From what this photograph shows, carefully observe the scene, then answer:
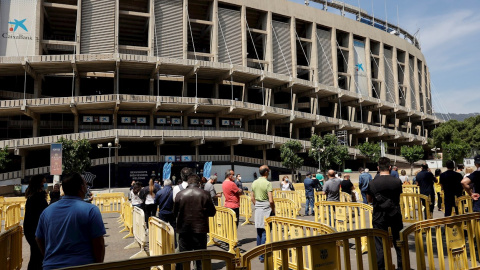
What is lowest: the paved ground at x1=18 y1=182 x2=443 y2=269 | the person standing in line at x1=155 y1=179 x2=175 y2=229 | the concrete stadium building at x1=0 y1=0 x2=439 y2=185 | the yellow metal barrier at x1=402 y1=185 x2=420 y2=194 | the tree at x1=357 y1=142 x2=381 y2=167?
the paved ground at x1=18 y1=182 x2=443 y2=269

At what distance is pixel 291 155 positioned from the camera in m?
40.4

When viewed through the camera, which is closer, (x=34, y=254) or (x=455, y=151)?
(x=34, y=254)

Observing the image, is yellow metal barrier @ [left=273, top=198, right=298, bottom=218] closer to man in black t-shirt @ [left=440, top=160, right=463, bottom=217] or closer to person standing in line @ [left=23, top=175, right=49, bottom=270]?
man in black t-shirt @ [left=440, top=160, right=463, bottom=217]

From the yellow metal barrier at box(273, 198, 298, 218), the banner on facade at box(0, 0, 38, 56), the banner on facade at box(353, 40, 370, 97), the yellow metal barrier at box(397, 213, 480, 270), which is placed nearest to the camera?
the yellow metal barrier at box(397, 213, 480, 270)

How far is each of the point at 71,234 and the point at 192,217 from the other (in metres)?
2.59

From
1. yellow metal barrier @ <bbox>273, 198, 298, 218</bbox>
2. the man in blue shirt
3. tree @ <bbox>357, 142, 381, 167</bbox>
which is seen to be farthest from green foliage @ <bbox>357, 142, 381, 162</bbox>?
the man in blue shirt

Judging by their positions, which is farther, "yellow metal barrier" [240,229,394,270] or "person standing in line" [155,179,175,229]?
"person standing in line" [155,179,175,229]

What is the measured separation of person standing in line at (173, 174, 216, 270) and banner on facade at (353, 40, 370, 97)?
52642mm

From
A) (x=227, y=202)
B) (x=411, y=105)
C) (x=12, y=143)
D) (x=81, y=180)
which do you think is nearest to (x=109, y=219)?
(x=227, y=202)

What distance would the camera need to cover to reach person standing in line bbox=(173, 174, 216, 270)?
18.6 ft

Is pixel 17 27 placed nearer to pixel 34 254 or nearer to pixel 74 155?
pixel 74 155

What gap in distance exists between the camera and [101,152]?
39.3m

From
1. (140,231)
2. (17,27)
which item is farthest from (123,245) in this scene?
(17,27)

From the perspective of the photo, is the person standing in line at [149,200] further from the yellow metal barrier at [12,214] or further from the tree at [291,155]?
the tree at [291,155]
